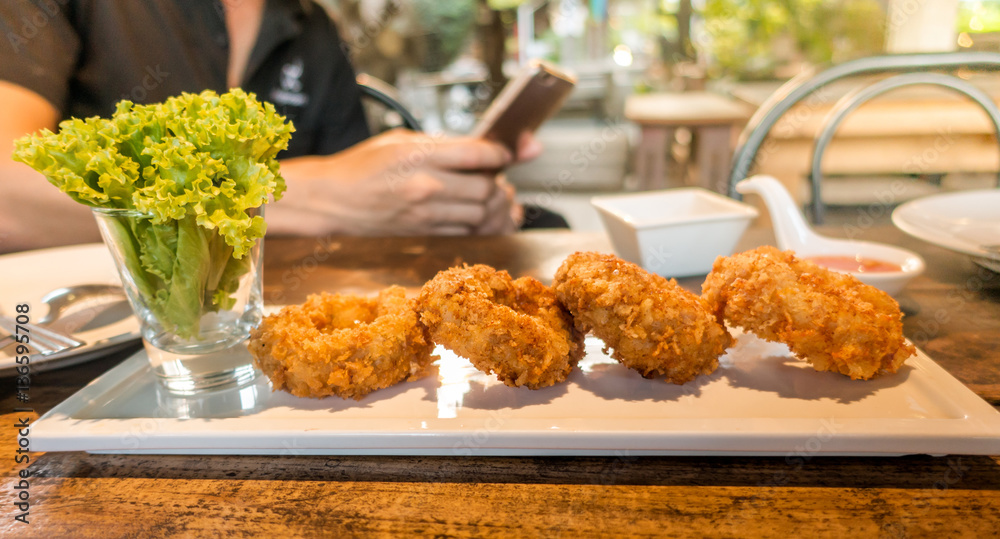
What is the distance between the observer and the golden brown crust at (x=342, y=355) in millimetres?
902

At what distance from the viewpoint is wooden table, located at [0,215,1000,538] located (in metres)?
0.66

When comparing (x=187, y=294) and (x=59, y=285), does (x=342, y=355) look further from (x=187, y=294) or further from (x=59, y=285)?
(x=59, y=285)

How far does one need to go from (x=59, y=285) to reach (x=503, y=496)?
1.19 meters

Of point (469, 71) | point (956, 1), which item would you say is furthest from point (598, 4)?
point (956, 1)

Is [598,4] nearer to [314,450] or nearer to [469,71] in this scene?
[469,71]

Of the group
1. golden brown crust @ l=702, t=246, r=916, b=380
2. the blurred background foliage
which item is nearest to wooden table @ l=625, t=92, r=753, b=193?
the blurred background foliage

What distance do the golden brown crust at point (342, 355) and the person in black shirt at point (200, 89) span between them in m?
1.13

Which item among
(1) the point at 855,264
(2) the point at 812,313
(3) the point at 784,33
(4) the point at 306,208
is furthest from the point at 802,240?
(3) the point at 784,33

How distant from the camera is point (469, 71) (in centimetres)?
963

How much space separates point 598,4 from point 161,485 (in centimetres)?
1068

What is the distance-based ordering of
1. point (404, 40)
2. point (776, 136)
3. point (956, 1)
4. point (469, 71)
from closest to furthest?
1. point (776, 136)
2. point (956, 1)
3. point (404, 40)
4. point (469, 71)

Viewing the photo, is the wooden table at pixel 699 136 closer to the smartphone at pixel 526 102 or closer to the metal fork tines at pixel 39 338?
the smartphone at pixel 526 102

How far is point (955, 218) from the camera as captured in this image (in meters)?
1.58

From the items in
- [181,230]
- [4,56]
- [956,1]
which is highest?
[956,1]
